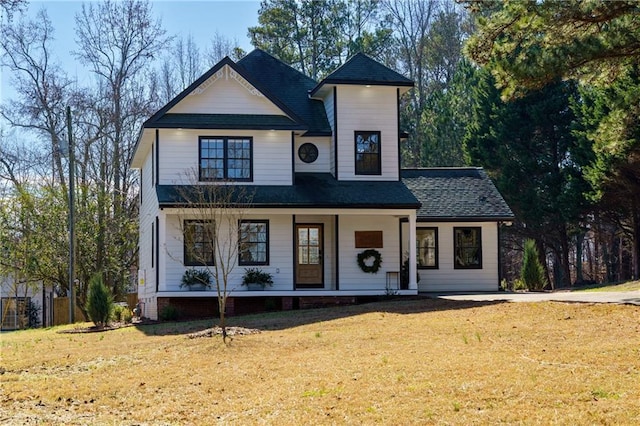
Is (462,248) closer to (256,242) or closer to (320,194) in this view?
(320,194)

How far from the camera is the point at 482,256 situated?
2786 cm

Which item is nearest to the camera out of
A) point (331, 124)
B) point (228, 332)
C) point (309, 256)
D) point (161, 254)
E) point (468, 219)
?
point (228, 332)

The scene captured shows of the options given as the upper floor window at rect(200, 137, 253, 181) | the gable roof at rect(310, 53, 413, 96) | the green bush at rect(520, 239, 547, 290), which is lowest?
the green bush at rect(520, 239, 547, 290)

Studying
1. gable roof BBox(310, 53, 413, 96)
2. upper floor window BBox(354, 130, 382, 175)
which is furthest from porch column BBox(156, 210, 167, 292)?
gable roof BBox(310, 53, 413, 96)

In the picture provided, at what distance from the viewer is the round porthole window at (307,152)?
86.8 feet

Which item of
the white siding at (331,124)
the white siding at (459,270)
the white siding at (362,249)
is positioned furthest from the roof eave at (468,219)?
the white siding at (331,124)

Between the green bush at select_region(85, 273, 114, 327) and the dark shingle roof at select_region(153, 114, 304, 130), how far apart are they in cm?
500

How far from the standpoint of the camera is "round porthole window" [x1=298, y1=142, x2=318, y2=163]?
26469 millimetres

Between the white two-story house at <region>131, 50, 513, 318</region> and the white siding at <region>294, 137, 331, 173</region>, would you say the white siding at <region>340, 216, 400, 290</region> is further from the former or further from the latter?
the white siding at <region>294, 137, 331, 173</region>

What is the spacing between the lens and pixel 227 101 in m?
25.0

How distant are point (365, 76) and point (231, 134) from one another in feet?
14.8

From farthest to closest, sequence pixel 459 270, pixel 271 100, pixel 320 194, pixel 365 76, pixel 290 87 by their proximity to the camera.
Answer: pixel 290 87, pixel 459 270, pixel 365 76, pixel 271 100, pixel 320 194

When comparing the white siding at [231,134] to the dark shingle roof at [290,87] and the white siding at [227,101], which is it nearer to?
the white siding at [227,101]

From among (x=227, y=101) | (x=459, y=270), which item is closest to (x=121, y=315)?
(x=227, y=101)
